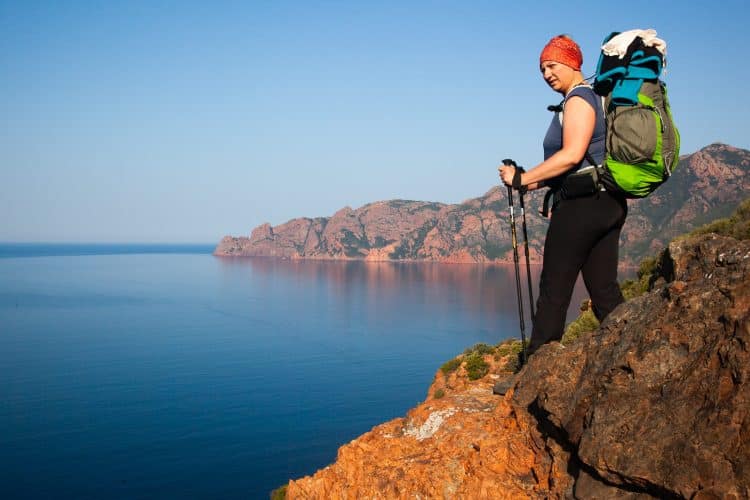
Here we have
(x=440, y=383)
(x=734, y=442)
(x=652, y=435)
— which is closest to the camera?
(x=734, y=442)

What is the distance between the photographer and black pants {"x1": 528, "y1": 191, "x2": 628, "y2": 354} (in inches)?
197

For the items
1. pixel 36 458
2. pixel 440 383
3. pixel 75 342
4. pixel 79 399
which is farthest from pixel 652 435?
pixel 75 342

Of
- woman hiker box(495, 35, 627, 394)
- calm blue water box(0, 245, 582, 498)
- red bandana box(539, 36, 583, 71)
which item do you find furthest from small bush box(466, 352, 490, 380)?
calm blue water box(0, 245, 582, 498)

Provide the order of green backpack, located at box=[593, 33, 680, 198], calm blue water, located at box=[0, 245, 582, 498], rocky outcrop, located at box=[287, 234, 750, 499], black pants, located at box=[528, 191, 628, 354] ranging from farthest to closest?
calm blue water, located at box=[0, 245, 582, 498], black pants, located at box=[528, 191, 628, 354], green backpack, located at box=[593, 33, 680, 198], rocky outcrop, located at box=[287, 234, 750, 499]

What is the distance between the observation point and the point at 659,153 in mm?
4348

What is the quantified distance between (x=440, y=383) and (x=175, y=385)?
69631 mm

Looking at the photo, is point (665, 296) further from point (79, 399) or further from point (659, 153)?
point (79, 399)

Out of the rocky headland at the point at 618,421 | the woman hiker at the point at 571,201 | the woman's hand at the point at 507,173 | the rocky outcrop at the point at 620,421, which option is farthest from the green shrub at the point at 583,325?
the woman's hand at the point at 507,173

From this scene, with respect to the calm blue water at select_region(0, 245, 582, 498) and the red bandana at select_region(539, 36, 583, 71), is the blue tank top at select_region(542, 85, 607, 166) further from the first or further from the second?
the calm blue water at select_region(0, 245, 582, 498)

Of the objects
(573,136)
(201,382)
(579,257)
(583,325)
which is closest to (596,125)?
(573,136)

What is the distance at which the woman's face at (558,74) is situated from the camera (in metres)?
5.20

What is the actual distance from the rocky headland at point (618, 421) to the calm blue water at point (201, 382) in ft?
153

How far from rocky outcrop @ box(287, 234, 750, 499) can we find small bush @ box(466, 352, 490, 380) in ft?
10.8

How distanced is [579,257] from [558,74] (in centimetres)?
158
